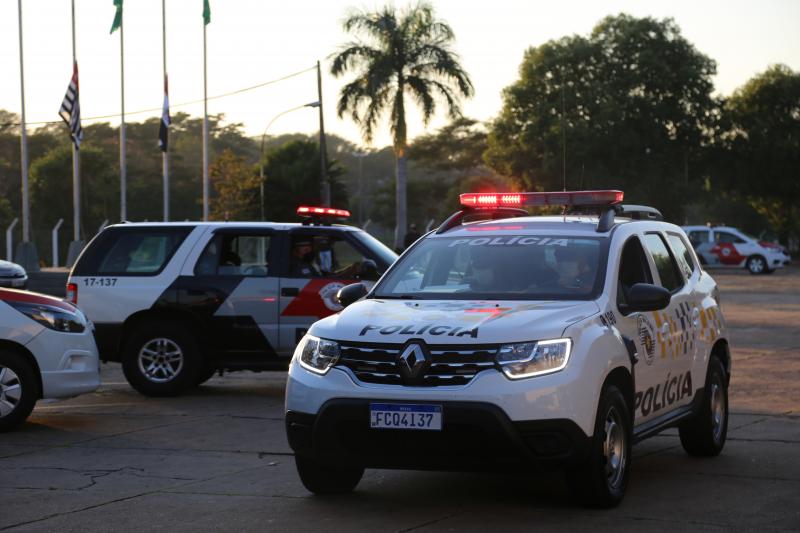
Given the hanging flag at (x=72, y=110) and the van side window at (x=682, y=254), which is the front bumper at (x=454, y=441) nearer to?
the van side window at (x=682, y=254)

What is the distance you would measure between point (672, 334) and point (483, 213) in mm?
1781

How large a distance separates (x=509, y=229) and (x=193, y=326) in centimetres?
548

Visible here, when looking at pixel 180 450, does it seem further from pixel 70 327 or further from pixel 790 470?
pixel 790 470

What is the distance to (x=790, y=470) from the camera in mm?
8484

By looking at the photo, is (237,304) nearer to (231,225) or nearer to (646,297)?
(231,225)

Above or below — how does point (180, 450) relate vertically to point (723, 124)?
below

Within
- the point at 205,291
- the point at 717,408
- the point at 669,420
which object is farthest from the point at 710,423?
the point at 205,291

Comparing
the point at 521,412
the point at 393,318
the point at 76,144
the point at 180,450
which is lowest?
the point at 180,450

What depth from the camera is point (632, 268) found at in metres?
8.28

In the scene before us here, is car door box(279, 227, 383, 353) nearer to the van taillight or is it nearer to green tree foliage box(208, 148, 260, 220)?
the van taillight

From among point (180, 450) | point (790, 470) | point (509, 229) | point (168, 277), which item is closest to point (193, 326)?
point (168, 277)

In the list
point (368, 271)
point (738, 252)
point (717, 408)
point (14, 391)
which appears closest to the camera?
point (717, 408)

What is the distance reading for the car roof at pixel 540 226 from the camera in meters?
8.26

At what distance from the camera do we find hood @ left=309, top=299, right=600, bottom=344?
6.87 meters
